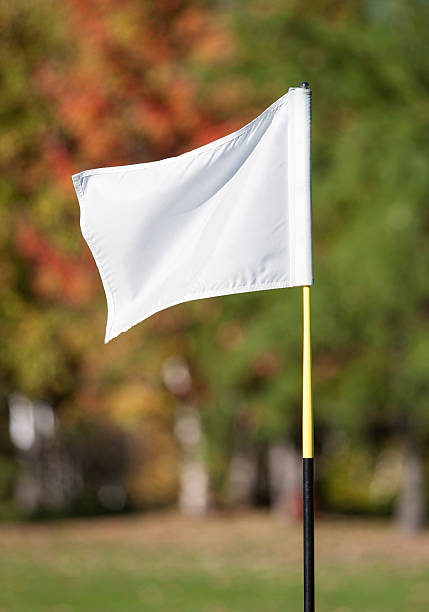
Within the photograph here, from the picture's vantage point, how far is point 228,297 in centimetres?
1625

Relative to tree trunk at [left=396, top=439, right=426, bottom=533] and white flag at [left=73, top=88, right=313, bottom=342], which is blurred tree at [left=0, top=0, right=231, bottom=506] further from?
white flag at [left=73, top=88, right=313, bottom=342]

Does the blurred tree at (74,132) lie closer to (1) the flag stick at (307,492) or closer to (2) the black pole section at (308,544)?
(1) the flag stick at (307,492)

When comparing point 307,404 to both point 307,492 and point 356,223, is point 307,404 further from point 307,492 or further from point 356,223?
point 356,223

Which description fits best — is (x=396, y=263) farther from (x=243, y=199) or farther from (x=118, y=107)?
(x=243, y=199)

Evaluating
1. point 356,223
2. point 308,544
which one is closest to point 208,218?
point 308,544

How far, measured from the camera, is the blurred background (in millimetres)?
14070

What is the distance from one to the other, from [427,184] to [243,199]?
9782 mm

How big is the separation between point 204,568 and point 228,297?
4.75m

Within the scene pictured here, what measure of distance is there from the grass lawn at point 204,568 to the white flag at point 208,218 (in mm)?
5494

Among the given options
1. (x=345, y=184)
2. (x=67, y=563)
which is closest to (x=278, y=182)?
(x=67, y=563)

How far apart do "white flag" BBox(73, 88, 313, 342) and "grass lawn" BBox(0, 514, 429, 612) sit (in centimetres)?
549

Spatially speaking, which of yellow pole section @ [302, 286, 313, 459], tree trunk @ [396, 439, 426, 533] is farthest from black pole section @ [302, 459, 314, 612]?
tree trunk @ [396, 439, 426, 533]

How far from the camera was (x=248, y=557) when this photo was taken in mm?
13992

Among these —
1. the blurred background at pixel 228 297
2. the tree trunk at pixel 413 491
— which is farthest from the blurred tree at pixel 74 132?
the tree trunk at pixel 413 491
